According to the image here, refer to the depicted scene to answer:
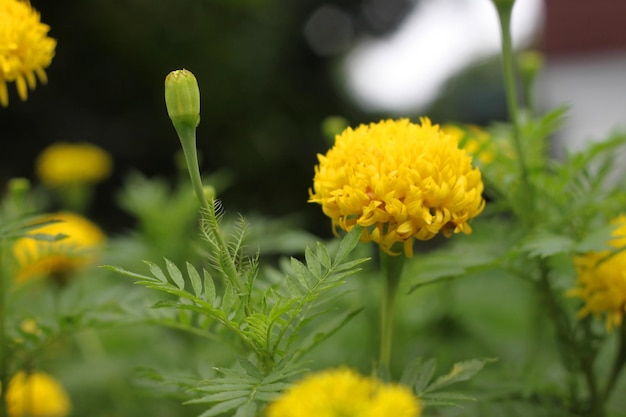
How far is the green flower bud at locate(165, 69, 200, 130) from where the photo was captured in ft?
2.46

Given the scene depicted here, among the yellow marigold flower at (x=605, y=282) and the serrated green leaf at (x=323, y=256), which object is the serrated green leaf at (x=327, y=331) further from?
the yellow marigold flower at (x=605, y=282)

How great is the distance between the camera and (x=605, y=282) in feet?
3.02

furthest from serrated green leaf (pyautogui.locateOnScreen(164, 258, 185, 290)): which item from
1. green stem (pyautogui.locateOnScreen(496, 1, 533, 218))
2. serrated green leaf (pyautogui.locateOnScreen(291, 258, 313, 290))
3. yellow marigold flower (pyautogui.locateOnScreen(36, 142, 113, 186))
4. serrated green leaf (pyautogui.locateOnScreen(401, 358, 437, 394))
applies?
yellow marigold flower (pyautogui.locateOnScreen(36, 142, 113, 186))

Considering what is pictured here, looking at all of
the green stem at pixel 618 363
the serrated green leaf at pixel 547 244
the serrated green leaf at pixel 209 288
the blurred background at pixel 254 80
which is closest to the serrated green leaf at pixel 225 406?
the serrated green leaf at pixel 209 288

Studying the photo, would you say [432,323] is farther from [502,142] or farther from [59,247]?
[59,247]

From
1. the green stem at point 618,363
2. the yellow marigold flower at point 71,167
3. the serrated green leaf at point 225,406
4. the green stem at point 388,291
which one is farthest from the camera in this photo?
the yellow marigold flower at point 71,167

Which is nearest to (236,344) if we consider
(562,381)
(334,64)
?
(562,381)

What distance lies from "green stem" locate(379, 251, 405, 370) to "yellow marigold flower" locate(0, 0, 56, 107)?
1.45 ft

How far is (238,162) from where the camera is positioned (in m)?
6.09

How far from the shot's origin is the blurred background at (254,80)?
5.78m

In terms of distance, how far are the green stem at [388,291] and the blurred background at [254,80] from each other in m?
4.34

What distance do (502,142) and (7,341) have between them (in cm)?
82

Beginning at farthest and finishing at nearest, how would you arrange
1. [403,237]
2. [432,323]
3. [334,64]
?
[334,64] < [432,323] < [403,237]

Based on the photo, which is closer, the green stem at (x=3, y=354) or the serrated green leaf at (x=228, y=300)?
the serrated green leaf at (x=228, y=300)
